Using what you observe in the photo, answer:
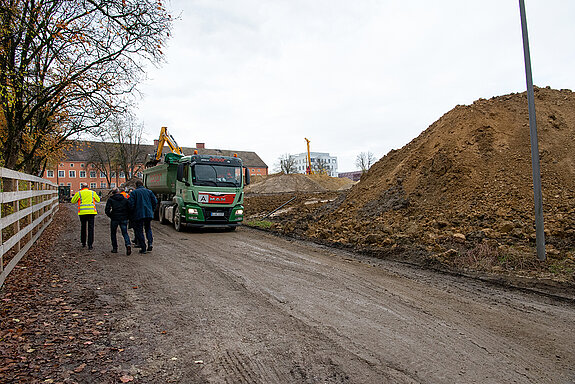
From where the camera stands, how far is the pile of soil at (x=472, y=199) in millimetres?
7766

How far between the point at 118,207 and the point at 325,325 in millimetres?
6931

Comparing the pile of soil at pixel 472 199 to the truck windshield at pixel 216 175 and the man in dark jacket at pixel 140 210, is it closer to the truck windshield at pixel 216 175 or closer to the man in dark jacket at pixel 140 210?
the truck windshield at pixel 216 175

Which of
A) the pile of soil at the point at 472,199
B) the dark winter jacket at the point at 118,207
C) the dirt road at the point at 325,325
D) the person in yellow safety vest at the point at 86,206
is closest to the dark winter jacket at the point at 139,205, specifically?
the dark winter jacket at the point at 118,207

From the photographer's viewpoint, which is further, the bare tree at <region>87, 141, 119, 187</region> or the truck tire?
the bare tree at <region>87, 141, 119, 187</region>

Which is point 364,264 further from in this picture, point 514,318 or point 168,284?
point 168,284

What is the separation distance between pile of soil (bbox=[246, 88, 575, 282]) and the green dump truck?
2.23 metres

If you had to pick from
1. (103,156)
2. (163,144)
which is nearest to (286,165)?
(103,156)

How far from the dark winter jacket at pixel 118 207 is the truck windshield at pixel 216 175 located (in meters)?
3.93

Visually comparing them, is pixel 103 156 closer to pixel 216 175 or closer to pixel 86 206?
pixel 216 175

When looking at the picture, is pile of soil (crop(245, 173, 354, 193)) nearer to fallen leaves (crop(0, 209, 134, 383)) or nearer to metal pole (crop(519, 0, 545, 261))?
metal pole (crop(519, 0, 545, 261))

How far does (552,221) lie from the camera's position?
8.48 meters

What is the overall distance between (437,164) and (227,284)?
958 cm

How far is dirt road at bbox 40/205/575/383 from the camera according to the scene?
3287mm

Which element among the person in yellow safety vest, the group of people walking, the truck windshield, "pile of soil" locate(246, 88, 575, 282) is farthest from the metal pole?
the person in yellow safety vest
